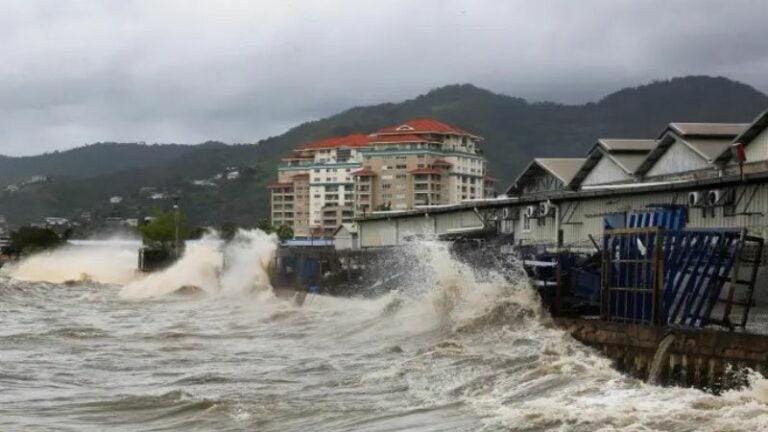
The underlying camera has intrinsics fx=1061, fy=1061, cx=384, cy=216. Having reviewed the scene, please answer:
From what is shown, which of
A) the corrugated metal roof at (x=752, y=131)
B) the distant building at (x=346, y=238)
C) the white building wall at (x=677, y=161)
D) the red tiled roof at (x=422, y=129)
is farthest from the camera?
the red tiled roof at (x=422, y=129)

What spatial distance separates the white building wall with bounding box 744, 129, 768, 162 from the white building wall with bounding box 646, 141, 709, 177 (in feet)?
7.24

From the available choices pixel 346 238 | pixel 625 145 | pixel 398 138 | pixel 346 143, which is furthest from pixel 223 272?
pixel 346 143

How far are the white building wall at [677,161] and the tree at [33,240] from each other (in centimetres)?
9966

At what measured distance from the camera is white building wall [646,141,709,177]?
138ft

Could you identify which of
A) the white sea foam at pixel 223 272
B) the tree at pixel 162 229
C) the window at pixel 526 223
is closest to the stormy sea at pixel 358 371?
the window at pixel 526 223

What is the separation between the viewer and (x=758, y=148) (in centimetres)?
3834

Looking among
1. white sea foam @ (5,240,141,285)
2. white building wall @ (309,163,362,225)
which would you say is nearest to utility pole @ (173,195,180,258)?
white sea foam @ (5,240,141,285)

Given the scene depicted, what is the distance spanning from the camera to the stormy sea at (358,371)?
1709 cm

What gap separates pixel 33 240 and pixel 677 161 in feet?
349

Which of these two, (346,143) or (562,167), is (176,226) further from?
(346,143)

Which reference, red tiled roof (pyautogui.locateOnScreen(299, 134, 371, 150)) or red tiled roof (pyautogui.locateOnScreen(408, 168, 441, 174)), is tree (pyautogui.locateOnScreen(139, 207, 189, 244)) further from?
red tiled roof (pyautogui.locateOnScreen(299, 134, 371, 150))

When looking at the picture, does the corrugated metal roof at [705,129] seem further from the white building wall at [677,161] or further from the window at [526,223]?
the window at [526,223]

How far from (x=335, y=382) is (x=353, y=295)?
2649 centimetres

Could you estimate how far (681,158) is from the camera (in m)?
43.3
